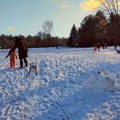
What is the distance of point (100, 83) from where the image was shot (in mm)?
11023

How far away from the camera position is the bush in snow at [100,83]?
433 inches

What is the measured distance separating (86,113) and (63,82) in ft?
14.8

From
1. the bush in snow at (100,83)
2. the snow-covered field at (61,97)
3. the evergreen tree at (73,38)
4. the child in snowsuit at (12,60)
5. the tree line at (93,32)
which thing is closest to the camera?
the snow-covered field at (61,97)

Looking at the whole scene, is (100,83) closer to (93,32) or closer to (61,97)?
(61,97)

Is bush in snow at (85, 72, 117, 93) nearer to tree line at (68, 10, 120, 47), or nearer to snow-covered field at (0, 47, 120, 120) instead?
snow-covered field at (0, 47, 120, 120)

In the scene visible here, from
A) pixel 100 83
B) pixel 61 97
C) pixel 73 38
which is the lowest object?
pixel 61 97

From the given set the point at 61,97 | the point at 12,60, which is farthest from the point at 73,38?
the point at 61,97

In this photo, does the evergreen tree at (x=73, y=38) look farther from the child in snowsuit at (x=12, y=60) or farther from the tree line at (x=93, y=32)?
the child in snowsuit at (x=12, y=60)

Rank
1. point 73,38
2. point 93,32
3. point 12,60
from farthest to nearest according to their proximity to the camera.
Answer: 1. point 73,38
2. point 93,32
3. point 12,60

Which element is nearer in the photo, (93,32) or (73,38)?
(93,32)

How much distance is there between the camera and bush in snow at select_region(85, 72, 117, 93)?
11008mm

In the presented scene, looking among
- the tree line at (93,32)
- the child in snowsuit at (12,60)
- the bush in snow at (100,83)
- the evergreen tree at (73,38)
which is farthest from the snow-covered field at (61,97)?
the evergreen tree at (73,38)

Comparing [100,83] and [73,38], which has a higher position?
[73,38]

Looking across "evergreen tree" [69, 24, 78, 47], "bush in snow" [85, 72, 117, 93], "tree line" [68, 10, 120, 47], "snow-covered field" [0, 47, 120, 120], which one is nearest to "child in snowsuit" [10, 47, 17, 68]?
"snow-covered field" [0, 47, 120, 120]
